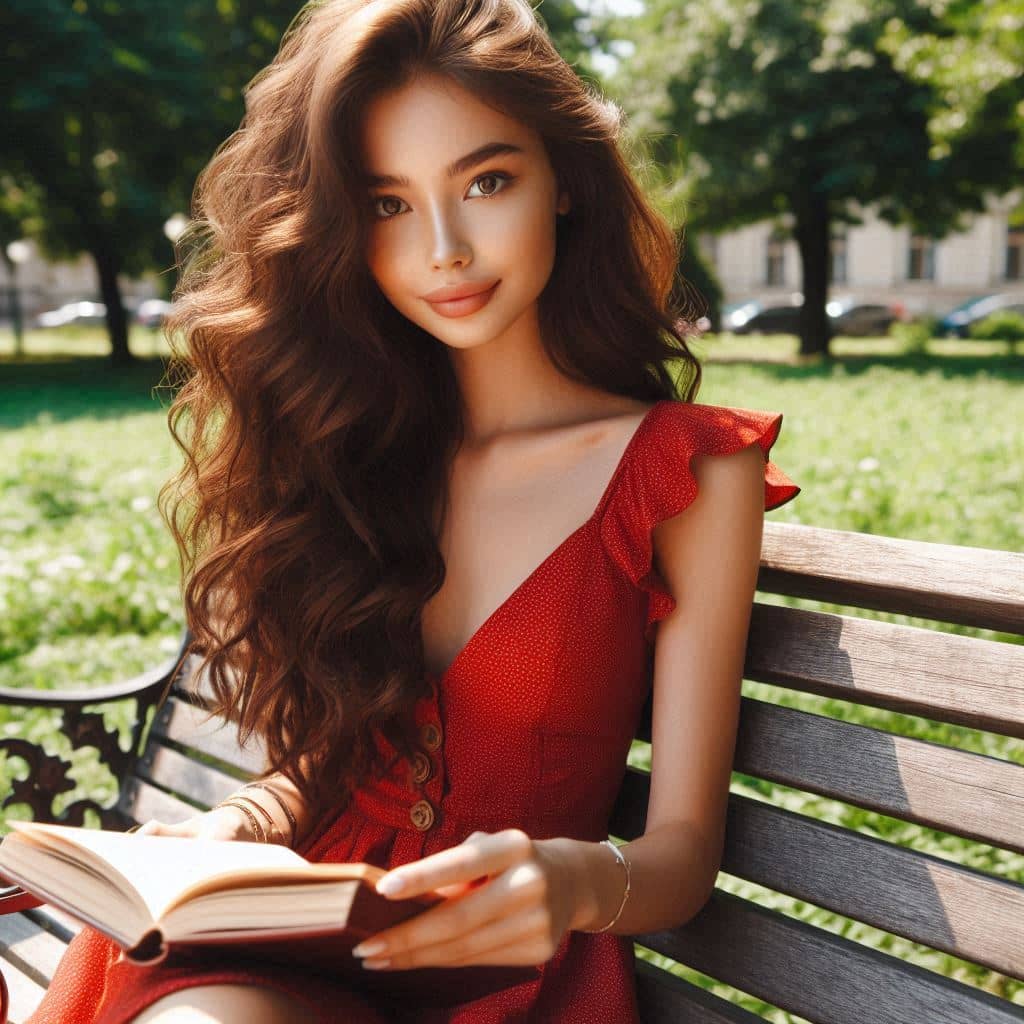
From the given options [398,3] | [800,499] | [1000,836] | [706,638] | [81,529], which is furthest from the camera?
[81,529]

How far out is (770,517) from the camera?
5133 mm

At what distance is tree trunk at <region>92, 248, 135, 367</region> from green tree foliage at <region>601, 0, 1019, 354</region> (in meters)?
10.9

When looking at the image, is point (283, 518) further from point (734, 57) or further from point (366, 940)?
point (734, 57)

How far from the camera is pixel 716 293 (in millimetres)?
28750

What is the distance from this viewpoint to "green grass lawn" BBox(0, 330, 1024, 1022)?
331 cm

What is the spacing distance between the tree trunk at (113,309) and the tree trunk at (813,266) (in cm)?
1331

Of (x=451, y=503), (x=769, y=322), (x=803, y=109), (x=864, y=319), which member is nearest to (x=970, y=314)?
(x=864, y=319)

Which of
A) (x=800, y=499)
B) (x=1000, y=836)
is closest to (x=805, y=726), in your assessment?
(x=1000, y=836)

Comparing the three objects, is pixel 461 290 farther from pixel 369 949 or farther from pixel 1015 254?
pixel 1015 254

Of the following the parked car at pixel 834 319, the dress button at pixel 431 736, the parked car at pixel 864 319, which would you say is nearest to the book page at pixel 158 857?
the dress button at pixel 431 736

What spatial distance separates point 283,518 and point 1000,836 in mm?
1235

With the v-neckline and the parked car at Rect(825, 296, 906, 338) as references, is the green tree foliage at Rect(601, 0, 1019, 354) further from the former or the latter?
the v-neckline

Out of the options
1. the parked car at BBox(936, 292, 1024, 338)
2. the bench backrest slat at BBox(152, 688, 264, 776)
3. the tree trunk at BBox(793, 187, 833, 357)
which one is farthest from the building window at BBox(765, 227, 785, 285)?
the bench backrest slat at BBox(152, 688, 264, 776)

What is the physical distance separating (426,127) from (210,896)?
3.71 feet
